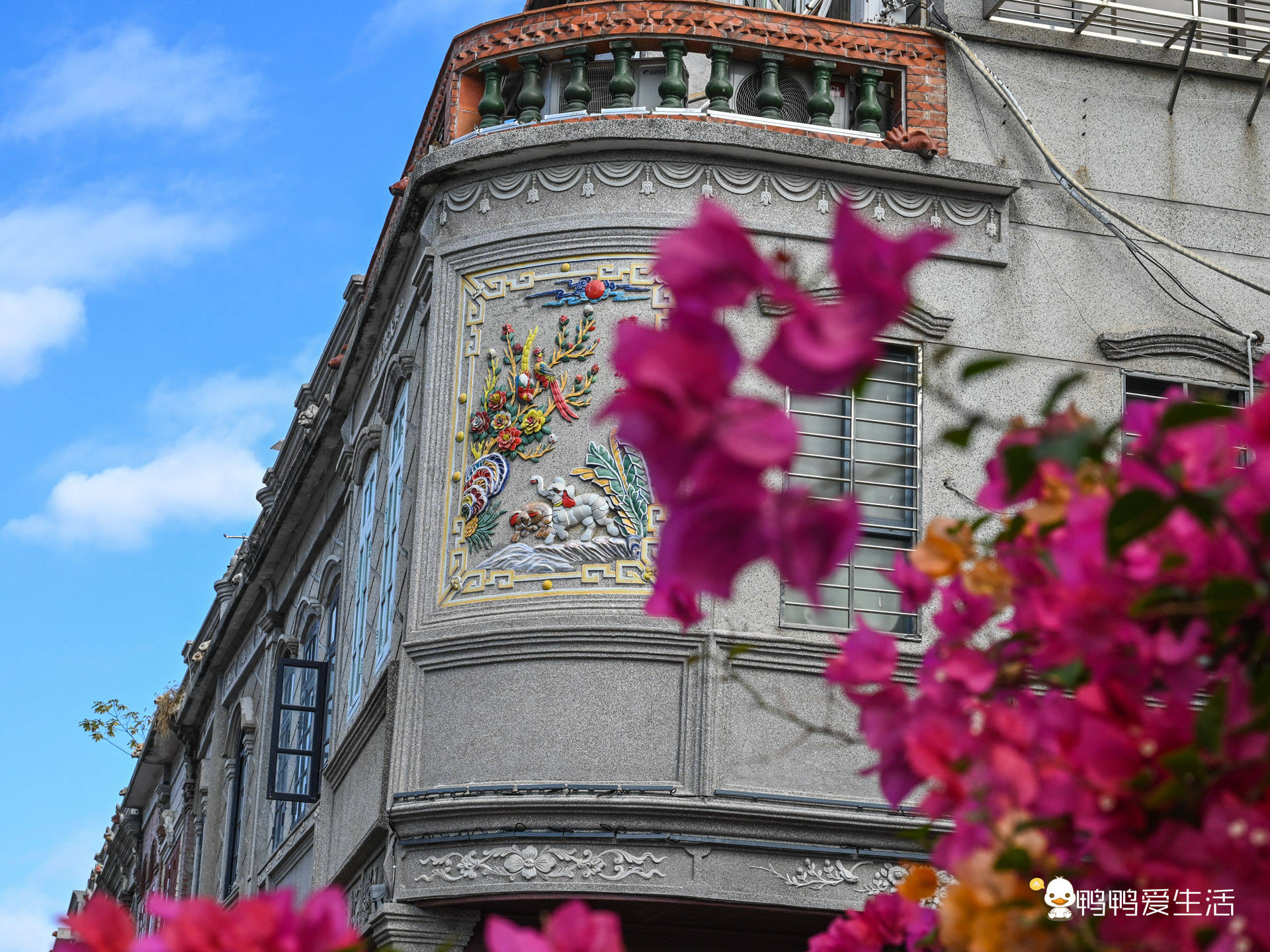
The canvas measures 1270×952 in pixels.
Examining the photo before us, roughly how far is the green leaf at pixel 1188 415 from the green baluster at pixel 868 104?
1043 cm

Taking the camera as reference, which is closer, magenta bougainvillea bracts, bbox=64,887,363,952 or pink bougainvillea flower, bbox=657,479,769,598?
pink bougainvillea flower, bbox=657,479,769,598

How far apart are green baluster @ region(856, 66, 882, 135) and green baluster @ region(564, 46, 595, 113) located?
6.11ft

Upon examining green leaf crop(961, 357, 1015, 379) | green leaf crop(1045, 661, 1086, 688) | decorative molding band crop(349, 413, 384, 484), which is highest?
decorative molding band crop(349, 413, 384, 484)

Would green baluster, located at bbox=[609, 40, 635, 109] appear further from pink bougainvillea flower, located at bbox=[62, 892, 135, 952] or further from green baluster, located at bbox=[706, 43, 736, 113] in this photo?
pink bougainvillea flower, located at bbox=[62, 892, 135, 952]

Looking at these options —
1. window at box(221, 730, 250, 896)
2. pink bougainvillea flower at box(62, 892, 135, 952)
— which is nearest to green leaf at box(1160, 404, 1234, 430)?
pink bougainvillea flower at box(62, 892, 135, 952)

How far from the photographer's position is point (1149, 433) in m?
2.63

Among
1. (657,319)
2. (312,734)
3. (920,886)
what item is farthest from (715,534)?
(312,734)

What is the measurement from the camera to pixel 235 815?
22.7 m

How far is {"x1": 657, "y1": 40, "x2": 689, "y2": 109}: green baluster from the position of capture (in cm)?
1234

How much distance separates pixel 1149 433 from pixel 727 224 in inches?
30.5

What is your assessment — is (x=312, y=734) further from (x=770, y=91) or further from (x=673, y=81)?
(x=770, y=91)

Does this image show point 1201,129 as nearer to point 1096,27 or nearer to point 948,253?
point 1096,27

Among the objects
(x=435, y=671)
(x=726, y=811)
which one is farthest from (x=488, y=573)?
(x=726, y=811)

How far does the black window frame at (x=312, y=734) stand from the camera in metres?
15.9
